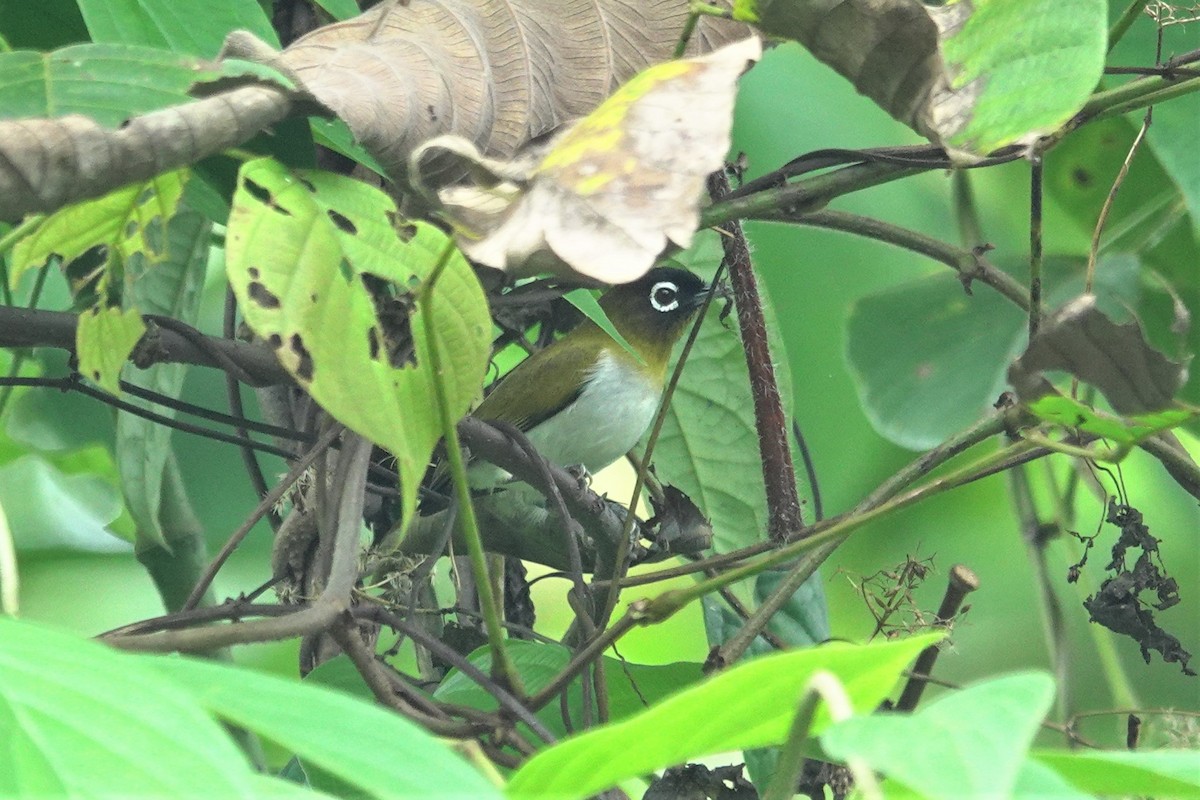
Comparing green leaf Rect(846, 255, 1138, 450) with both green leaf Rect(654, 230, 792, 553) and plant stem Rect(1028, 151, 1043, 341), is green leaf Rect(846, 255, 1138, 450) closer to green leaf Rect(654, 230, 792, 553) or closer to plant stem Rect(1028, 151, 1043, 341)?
green leaf Rect(654, 230, 792, 553)

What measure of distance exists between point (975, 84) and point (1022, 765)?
0.53 meters

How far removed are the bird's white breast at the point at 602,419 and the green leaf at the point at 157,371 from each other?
3.72ft

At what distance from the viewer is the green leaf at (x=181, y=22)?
100 cm

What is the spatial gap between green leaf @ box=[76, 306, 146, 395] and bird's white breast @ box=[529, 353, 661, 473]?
1.55 meters

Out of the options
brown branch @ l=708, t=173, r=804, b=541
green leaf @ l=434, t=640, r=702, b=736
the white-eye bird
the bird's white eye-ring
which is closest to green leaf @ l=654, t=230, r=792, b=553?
brown branch @ l=708, t=173, r=804, b=541

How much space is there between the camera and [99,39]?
0.98 meters

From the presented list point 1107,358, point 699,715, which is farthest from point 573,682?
point 699,715

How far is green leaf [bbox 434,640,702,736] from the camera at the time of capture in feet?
4.33

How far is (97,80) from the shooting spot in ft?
2.96

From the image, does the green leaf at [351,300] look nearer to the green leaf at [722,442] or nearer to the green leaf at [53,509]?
the green leaf at [722,442]

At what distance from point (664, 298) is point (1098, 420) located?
7.45ft

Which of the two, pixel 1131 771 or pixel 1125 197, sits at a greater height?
pixel 1131 771

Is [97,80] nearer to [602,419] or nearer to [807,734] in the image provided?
[807,734]

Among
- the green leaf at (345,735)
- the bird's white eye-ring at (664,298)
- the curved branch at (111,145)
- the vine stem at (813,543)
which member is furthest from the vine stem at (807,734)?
the bird's white eye-ring at (664,298)
